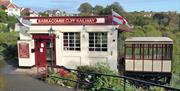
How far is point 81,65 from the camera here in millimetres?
22875

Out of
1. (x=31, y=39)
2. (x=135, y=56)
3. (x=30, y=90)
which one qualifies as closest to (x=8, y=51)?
(x=31, y=39)

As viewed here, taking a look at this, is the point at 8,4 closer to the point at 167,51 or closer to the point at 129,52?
the point at 129,52

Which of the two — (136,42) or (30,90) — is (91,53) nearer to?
(136,42)

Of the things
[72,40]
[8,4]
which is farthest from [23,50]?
[8,4]

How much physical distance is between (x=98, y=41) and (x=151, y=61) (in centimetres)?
389

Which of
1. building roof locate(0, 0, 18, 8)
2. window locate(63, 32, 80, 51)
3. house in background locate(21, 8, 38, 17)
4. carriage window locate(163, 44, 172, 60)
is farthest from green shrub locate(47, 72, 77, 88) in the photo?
building roof locate(0, 0, 18, 8)

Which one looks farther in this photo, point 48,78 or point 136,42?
point 136,42

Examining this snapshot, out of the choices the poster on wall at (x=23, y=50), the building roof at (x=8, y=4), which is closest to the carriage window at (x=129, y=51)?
the poster on wall at (x=23, y=50)

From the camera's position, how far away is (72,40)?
76.7 ft

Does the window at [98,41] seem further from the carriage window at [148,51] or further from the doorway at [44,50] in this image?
the carriage window at [148,51]

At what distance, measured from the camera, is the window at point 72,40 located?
76.4ft

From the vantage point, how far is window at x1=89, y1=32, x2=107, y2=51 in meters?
23.0

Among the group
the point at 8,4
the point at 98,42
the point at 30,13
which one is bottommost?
the point at 98,42

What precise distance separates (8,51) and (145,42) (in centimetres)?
1191
